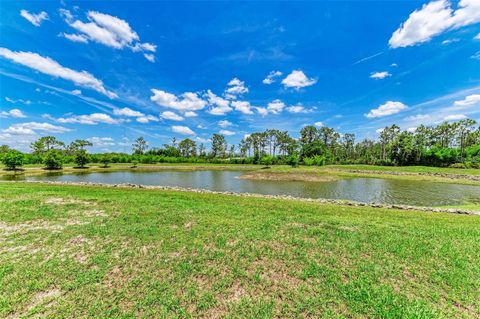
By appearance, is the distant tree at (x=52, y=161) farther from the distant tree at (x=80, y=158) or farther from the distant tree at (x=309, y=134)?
the distant tree at (x=309, y=134)

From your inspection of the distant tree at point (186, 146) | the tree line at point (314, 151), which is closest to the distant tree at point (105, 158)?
the tree line at point (314, 151)

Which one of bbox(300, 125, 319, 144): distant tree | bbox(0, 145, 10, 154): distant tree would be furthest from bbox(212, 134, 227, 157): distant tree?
bbox(0, 145, 10, 154): distant tree

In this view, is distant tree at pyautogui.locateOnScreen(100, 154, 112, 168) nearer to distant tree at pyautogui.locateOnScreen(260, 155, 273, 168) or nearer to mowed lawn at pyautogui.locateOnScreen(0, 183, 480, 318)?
distant tree at pyautogui.locateOnScreen(260, 155, 273, 168)

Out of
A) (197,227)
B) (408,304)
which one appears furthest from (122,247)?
(408,304)

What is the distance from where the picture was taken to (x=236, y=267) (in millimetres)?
4801

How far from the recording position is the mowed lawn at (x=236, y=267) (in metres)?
3.63

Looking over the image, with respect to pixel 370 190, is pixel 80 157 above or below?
above

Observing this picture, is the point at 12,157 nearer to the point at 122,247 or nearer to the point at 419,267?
the point at 122,247

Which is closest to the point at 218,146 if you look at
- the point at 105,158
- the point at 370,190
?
the point at 105,158

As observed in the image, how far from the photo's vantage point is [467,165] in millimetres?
49031

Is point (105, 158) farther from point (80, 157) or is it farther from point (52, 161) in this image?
point (52, 161)

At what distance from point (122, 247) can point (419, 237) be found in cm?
936

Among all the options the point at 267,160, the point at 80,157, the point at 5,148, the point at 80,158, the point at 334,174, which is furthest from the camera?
the point at 5,148

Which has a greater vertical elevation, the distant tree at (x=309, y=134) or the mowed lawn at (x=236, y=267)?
the distant tree at (x=309, y=134)
